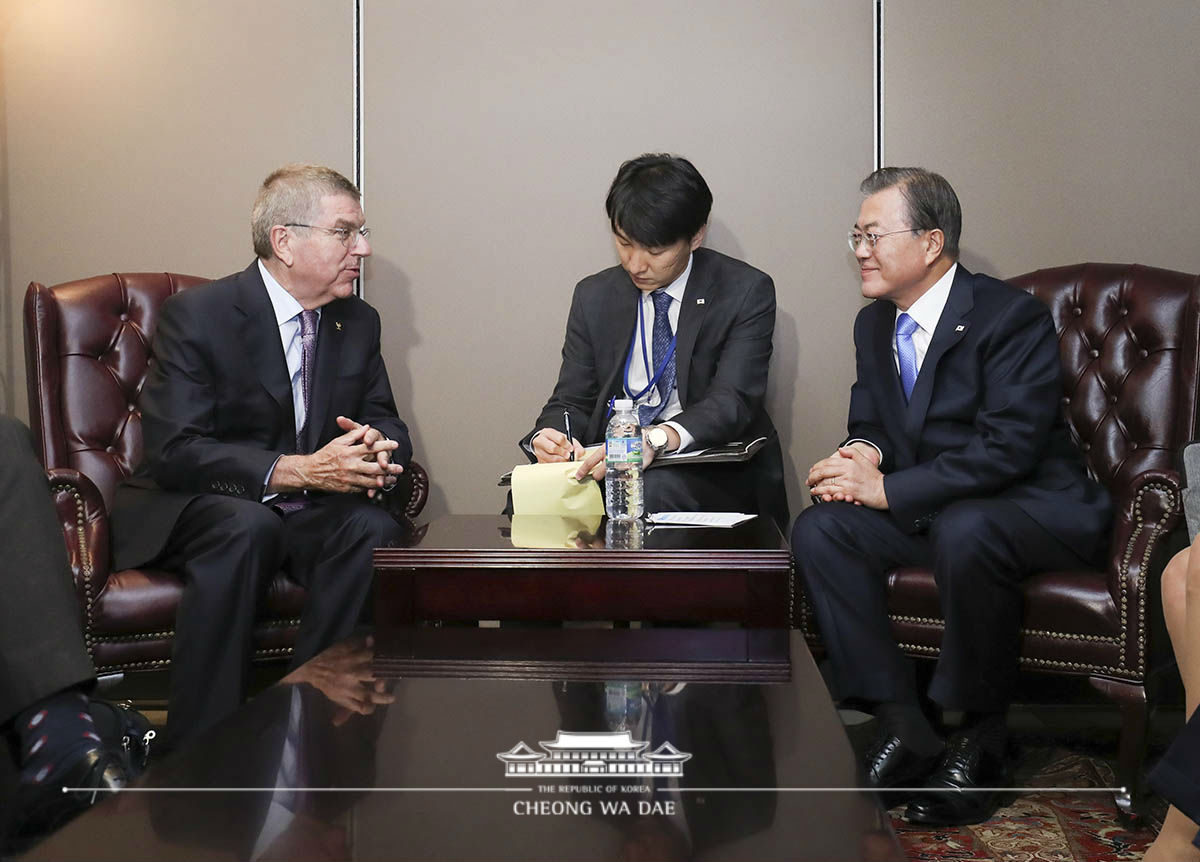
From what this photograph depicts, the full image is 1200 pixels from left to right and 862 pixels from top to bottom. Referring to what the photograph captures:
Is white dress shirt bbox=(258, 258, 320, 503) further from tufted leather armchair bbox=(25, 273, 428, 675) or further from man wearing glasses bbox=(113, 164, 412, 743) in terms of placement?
tufted leather armchair bbox=(25, 273, 428, 675)

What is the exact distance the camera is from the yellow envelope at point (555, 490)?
9.44ft

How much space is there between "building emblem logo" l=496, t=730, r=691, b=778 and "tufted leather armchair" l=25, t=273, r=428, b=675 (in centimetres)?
161

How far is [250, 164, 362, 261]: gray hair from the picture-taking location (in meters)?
3.16

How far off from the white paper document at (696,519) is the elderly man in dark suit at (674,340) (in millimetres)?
338

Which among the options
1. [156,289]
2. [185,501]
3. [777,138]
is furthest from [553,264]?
[185,501]

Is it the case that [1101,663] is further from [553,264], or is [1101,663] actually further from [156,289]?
[156,289]

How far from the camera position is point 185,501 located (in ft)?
9.21

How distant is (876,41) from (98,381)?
99.0 inches

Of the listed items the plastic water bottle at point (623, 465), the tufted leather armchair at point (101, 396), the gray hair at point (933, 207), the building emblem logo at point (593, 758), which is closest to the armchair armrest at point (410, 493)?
A: the tufted leather armchair at point (101, 396)

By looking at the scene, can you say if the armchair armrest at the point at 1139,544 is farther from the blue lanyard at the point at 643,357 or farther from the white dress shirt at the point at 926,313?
the blue lanyard at the point at 643,357

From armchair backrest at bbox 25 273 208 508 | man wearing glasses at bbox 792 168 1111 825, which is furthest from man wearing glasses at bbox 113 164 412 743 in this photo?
man wearing glasses at bbox 792 168 1111 825

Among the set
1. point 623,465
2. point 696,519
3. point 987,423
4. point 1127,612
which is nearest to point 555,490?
point 623,465

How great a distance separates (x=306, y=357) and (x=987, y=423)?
5.79 feet

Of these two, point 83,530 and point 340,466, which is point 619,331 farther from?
point 83,530
